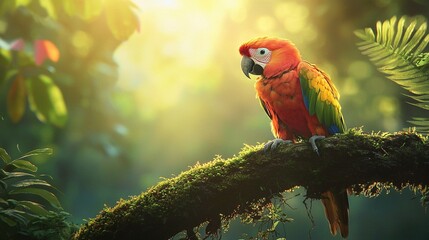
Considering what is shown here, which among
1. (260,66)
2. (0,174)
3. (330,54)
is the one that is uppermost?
(330,54)

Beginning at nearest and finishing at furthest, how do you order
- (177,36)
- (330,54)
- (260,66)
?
Result: (260,66), (330,54), (177,36)

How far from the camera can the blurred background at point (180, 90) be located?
379cm

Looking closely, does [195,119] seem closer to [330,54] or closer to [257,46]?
[330,54]

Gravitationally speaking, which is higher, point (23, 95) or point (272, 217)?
point (23, 95)

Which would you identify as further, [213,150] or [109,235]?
[213,150]

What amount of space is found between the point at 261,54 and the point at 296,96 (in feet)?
1.21

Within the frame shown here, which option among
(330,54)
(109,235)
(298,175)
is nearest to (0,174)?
(109,235)

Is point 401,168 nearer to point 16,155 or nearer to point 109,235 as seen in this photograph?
point 109,235

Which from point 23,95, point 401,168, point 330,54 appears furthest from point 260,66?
point 330,54

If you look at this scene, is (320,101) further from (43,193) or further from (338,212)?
(43,193)

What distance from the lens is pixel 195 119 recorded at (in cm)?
1463

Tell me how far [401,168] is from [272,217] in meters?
0.56

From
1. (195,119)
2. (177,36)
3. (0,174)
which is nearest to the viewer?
(0,174)

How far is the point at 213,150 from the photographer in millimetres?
14789
